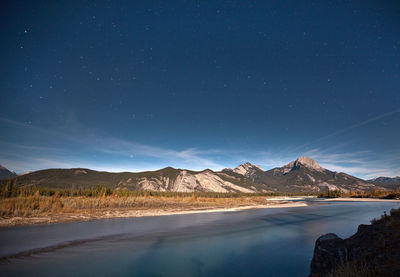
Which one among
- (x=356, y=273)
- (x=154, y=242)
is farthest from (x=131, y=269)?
(x=356, y=273)

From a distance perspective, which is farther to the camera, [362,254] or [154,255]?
[154,255]

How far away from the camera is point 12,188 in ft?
162

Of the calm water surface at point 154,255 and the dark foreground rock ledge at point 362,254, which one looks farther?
the calm water surface at point 154,255

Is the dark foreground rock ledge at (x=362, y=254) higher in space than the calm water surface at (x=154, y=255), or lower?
higher

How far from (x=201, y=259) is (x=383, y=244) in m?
10.5

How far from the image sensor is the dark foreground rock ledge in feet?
20.0

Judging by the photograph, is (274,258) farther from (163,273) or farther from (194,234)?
(194,234)

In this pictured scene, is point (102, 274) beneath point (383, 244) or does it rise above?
beneath

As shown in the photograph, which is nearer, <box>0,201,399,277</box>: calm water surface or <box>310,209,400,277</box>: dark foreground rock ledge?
<box>310,209,400,277</box>: dark foreground rock ledge

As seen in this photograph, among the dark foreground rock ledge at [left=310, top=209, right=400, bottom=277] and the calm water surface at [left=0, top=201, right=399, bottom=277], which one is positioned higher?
the dark foreground rock ledge at [left=310, top=209, right=400, bottom=277]

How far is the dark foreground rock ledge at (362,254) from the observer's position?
6.11 meters

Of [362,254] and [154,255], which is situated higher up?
[362,254]

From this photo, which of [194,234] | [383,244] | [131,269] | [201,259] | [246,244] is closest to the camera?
[383,244]

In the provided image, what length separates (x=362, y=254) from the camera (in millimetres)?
7910
